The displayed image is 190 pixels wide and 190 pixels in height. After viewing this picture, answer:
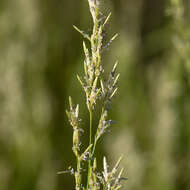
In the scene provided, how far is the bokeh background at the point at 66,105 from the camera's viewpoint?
3.63m

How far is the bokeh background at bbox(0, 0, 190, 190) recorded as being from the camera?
363 centimetres

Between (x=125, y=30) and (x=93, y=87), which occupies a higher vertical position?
(x=125, y=30)

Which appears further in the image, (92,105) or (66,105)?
(66,105)

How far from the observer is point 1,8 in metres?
4.54

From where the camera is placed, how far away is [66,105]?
172 inches

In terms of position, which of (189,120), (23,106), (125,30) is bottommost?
(189,120)

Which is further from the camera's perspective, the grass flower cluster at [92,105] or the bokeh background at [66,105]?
the bokeh background at [66,105]

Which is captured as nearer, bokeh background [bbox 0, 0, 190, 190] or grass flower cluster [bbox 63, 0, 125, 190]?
grass flower cluster [bbox 63, 0, 125, 190]

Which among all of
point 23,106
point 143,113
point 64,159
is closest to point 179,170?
point 143,113

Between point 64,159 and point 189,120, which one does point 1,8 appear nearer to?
point 64,159

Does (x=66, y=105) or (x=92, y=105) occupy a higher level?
(x=92, y=105)

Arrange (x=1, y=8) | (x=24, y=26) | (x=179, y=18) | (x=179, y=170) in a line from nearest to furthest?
(x=179, y=18) → (x=179, y=170) → (x=24, y=26) → (x=1, y=8)

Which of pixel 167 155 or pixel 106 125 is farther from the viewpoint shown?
pixel 167 155

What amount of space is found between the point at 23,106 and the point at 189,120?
4.87ft
